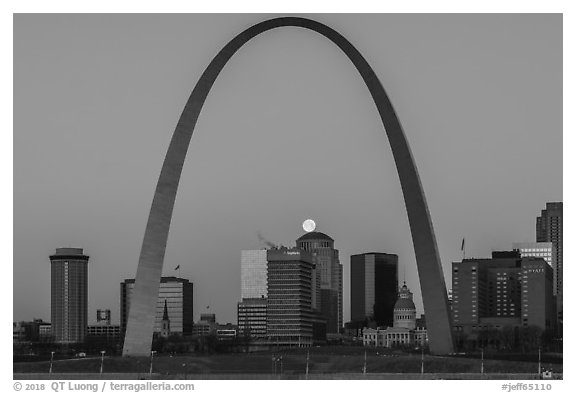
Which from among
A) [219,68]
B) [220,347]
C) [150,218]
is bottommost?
[220,347]

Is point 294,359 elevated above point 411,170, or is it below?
below

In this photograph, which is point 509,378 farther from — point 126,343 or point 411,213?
point 126,343

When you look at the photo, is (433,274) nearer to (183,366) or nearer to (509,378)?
(509,378)
